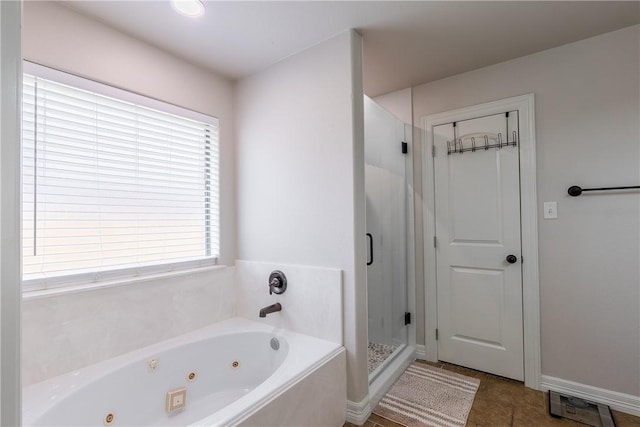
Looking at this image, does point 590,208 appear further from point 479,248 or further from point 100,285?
point 100,285

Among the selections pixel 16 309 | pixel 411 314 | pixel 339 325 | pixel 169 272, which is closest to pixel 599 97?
pixel 411 314

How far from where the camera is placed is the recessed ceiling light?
1.53 metres

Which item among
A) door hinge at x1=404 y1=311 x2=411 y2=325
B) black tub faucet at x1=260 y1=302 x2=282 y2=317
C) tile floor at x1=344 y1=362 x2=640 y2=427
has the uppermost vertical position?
black tub faucet at x1=260 y1=302 x2=282 y2=317

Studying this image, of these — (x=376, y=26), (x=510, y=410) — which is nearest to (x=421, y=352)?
(x=510, y=410)

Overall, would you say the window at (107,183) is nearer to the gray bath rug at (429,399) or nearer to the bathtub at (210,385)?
the bathtub at (210,385)

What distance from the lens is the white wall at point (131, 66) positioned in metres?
1.50

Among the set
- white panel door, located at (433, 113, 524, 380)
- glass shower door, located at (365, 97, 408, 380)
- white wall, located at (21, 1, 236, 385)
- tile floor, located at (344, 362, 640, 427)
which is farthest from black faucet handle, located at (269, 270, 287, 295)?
white panel door, located at (433, 113, 524, 380)

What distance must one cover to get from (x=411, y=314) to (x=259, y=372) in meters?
1.40

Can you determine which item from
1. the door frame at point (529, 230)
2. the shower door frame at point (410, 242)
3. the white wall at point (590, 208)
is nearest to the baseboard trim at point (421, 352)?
the shower door frame at point (410, 242)

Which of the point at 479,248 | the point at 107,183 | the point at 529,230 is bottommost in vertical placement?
the point at 479,248

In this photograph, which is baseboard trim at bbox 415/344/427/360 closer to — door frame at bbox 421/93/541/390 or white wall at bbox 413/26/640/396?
door frame at bbox 421/93/541/390

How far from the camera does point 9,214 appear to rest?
38cm

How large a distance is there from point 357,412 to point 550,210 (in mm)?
1875

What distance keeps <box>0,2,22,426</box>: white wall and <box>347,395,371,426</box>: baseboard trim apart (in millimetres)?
1761
